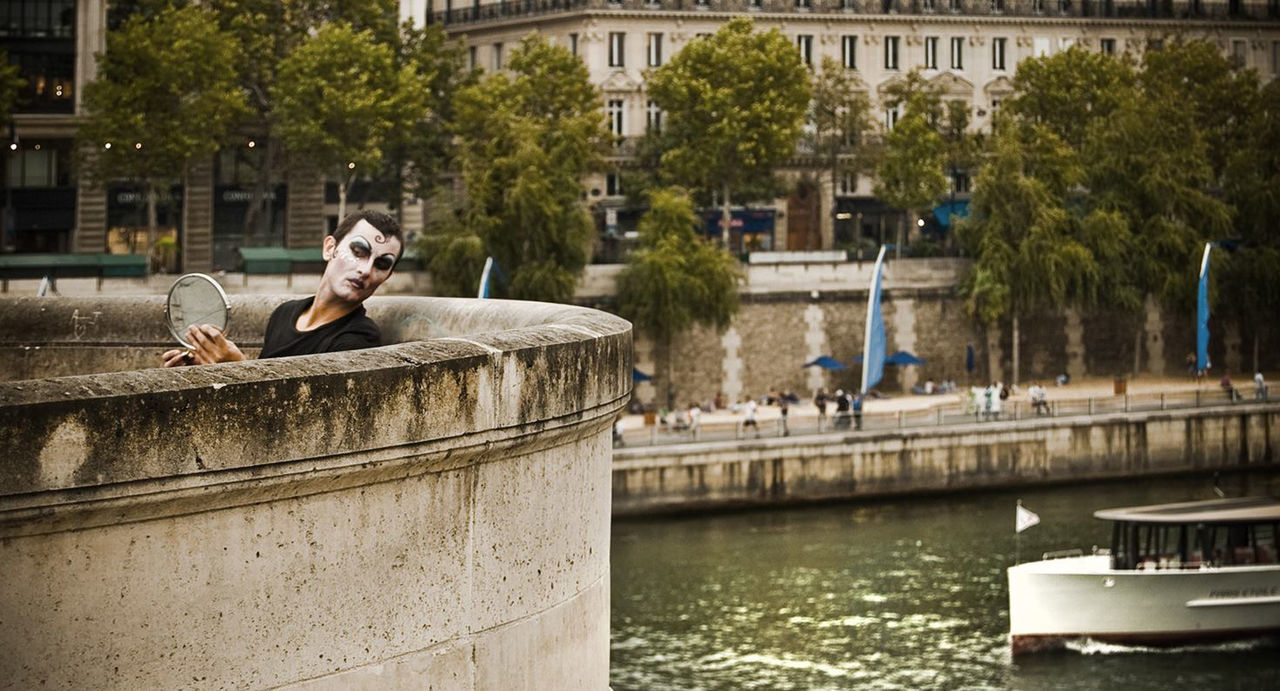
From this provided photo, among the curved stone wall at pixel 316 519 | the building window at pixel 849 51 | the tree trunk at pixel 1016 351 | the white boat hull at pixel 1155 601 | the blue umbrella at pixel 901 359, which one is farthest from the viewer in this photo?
the building window at pixel 849 51

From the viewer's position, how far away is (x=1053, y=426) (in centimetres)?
5466

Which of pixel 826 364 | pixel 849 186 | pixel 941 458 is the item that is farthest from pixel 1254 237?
pixel 941 458

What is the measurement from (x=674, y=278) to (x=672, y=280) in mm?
118

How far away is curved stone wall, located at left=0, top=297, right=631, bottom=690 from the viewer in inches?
203

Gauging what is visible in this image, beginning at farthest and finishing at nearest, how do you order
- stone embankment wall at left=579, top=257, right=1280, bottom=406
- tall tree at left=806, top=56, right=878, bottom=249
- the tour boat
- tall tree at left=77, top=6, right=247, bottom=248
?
tall tree at left=806, top=56, right=878, bottom=249
stone embankment wall at left=579, top=257, right=1280, bottom=406
tall tree at left=77, top=6, right=247, bottom=248
the tour boat

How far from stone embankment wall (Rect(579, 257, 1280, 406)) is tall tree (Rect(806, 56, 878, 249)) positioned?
29.9 ft

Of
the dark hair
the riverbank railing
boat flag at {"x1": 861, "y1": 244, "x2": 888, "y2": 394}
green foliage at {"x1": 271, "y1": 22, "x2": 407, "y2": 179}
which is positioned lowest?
the riverbank railing

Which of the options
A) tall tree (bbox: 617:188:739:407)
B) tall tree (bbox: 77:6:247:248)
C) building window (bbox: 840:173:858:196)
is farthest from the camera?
building window (bbox: 840:173:858:196)

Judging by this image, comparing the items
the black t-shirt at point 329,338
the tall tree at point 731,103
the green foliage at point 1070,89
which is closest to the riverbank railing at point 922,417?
the tall tree at point 731,103

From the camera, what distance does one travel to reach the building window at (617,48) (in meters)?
74.4

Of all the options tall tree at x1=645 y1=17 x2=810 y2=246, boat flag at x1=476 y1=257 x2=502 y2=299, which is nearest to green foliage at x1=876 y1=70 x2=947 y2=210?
tall tree at x1=645 y1=17 x2=810 y2=246

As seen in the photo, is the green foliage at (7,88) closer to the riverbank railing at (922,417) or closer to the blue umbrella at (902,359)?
the riverbank railing at (922,417)

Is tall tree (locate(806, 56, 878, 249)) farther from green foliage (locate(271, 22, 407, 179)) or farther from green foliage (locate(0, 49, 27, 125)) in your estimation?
green foliage (locate(0, 49, 27, 125))

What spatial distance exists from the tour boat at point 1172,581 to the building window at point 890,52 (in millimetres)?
39505
